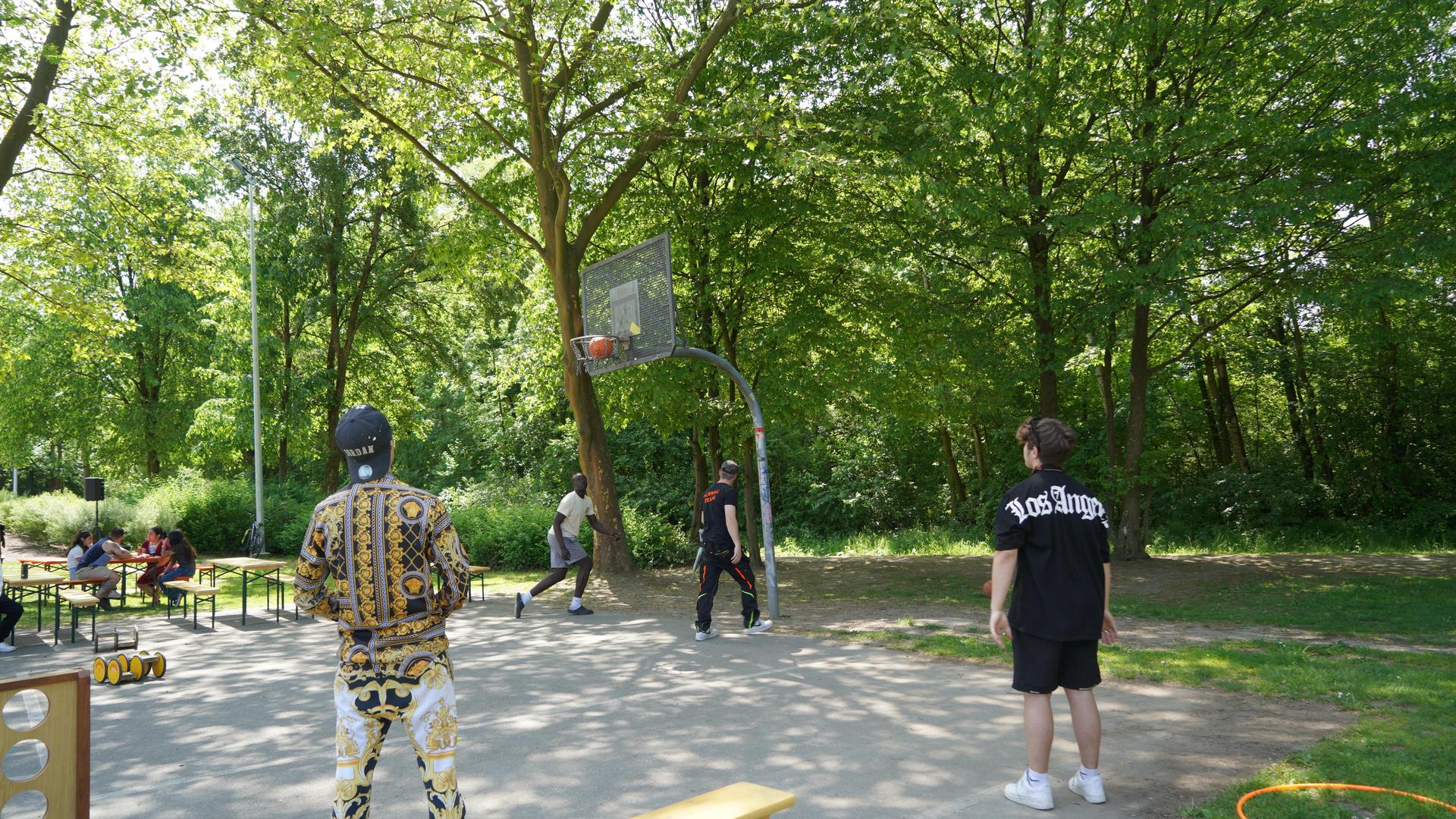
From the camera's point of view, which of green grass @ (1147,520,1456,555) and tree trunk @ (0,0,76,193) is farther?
green grass @ (1147,520,1456,555)

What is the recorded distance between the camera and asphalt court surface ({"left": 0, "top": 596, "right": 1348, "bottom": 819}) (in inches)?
202

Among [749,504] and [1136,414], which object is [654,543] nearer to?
[749,504]

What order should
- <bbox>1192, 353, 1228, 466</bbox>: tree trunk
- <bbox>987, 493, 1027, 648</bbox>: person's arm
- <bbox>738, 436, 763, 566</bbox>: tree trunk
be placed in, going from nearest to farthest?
<bbox>987, 493, 1027, 648</bbox>: person's arm
<bbox>738, 436, 763, 566</bbox>: tree trunk
<bbox>1192, 353, 1228, 466</bbox>: tree trunk

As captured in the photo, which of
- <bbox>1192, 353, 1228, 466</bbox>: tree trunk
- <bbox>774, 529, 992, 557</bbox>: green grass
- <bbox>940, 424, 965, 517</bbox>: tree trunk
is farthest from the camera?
<bbox>940, 424, 965, 517</bbox>: tree trunk

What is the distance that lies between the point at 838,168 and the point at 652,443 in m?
20.1

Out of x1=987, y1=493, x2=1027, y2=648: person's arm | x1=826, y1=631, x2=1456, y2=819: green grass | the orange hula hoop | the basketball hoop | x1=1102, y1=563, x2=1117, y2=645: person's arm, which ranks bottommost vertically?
x1=826, y1=631, x2=1456, y2=819: green grass

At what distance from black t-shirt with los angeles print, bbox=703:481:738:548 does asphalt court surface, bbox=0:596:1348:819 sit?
1219mm

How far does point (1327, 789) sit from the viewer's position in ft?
15.8

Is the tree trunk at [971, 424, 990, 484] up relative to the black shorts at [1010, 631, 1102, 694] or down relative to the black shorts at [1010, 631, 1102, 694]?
up

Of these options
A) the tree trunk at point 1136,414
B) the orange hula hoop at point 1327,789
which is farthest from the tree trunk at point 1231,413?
the orange hula hoop at point 1327,789

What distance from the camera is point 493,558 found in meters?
20.2

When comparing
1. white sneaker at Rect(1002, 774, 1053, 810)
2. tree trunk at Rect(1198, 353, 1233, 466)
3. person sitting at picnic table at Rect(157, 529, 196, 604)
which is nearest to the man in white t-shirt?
person sitting at picnic table at Rect(157, 529, 196, 604)

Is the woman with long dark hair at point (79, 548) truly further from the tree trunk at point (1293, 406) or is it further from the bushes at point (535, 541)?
the tree trunk at point (1293, 406)

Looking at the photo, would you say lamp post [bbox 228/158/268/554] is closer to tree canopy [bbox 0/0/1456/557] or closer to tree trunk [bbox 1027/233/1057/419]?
tree canopy [bbox 0/0/1456/557]
